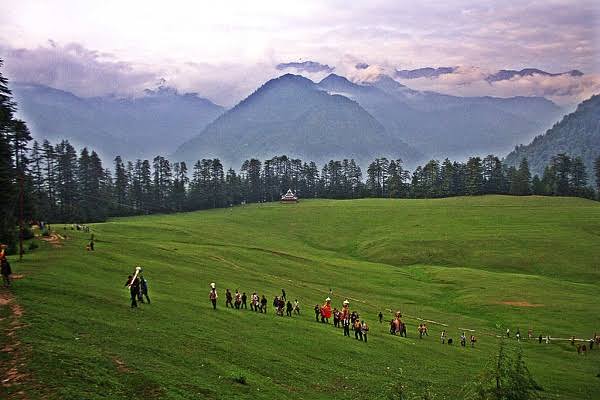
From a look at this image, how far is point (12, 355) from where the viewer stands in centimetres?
2053

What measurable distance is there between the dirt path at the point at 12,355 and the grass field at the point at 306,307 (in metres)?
0.22

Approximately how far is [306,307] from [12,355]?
36582mm

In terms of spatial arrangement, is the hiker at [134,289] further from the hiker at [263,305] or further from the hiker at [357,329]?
the hiker at [357,329]

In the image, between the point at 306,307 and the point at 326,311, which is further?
the point at 306,307

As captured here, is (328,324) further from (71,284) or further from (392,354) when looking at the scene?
(71,284)

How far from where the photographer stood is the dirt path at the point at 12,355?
58.9 feet

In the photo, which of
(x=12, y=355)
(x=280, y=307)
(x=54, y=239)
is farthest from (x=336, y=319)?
(x=54, y=239)

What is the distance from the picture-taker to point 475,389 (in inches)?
699

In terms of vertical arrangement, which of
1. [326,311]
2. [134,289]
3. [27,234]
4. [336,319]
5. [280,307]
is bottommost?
[336,319]

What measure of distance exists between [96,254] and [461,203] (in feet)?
451

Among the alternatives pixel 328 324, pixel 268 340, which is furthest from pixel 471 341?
pixel 268 340

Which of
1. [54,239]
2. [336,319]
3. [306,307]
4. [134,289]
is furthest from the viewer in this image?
[54,239]

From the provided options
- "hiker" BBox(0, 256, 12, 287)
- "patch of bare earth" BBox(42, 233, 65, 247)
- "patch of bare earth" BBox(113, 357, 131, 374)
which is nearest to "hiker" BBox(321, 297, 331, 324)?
"patch of bare earth" BBox(113, 357, 131, 374)

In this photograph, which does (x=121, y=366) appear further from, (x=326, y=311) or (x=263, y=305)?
(x=326, y=311)
